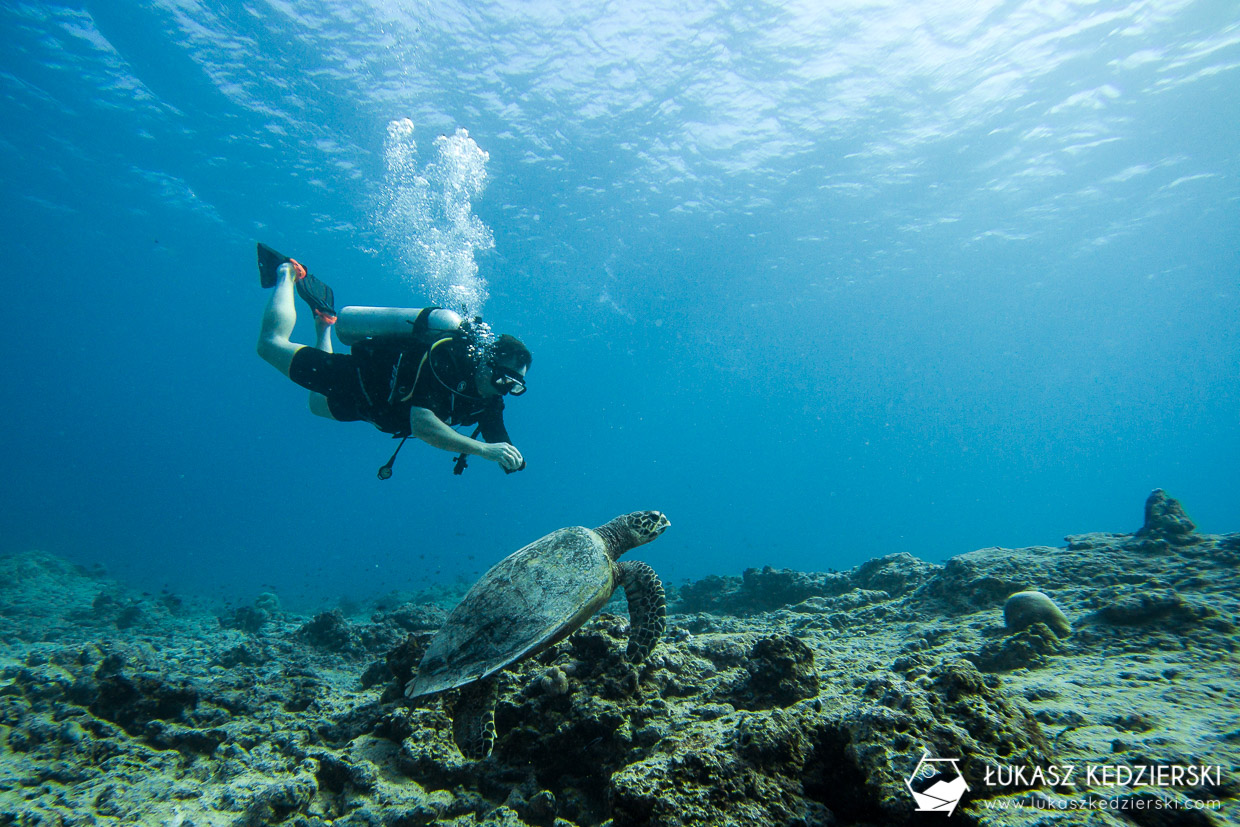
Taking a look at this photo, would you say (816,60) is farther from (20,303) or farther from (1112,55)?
(20,303)

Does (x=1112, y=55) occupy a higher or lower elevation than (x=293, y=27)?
higher

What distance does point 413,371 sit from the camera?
214 inches

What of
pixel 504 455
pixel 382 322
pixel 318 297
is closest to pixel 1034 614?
pixel 504 455

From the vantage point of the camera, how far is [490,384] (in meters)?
A: 5.43

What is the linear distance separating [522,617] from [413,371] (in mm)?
3587

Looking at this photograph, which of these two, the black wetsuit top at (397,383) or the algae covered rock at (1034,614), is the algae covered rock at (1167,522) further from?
the black wetsuit top at (397,383)

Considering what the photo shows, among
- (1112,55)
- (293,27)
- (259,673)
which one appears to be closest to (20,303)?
(293,27)

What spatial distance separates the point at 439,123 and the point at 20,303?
198 ft

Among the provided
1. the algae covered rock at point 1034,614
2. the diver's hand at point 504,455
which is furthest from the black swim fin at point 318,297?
the algae covered rock at point 1034,614

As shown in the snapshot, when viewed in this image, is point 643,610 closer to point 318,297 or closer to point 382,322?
point 382,322

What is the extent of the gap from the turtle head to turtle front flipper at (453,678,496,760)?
1.63 metres

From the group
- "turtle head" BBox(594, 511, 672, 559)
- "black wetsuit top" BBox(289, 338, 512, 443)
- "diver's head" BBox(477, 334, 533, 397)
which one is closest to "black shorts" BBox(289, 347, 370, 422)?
A: "black wetsuit top" BBox(289, 338, 512, 443)

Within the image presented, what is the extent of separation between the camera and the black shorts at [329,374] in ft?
18.8

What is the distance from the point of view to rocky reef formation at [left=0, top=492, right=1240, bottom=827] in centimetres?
162
